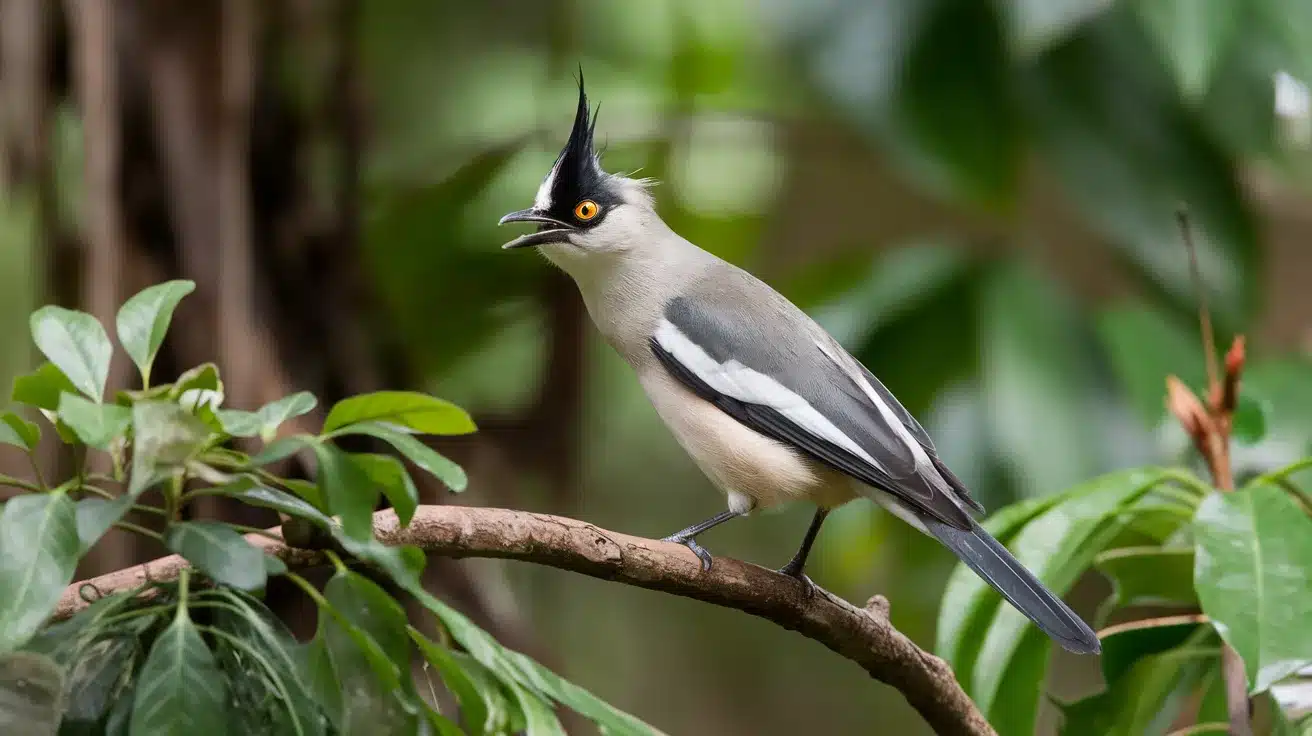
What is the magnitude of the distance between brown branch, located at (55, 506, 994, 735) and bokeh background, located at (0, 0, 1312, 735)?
3.57 feet

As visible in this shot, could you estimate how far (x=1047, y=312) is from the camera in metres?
3.31

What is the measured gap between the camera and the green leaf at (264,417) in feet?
3.17

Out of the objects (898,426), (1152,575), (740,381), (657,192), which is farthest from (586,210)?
(657,192)

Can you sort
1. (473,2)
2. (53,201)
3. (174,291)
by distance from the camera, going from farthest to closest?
(473,2) → (53,201) → (174,291)

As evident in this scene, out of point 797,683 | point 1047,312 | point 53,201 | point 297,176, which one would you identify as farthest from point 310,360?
point 797,683

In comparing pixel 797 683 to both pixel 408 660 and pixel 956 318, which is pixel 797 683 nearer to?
pixel 956 318

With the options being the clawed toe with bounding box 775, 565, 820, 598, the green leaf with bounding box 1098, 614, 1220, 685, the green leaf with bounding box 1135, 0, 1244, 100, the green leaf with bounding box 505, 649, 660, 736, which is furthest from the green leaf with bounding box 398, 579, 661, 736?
the green leaf with bounding box 1135, 0, 1244, 100

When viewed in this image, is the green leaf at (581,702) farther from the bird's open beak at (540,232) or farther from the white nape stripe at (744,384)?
the bird's open beak at (540,232)

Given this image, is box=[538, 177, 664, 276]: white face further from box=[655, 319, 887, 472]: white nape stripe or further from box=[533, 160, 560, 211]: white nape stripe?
box=[655, 319, 887, 472]: white nape stripe

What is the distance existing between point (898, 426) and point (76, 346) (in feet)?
4.16

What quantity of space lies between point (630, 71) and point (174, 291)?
3056 mm

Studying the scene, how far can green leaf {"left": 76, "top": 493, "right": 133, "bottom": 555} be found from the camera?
87 cm

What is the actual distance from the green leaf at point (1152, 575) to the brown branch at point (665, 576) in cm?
41

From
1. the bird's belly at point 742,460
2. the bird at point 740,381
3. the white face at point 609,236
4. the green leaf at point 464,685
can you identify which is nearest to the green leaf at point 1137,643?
the bird at point 740,381
